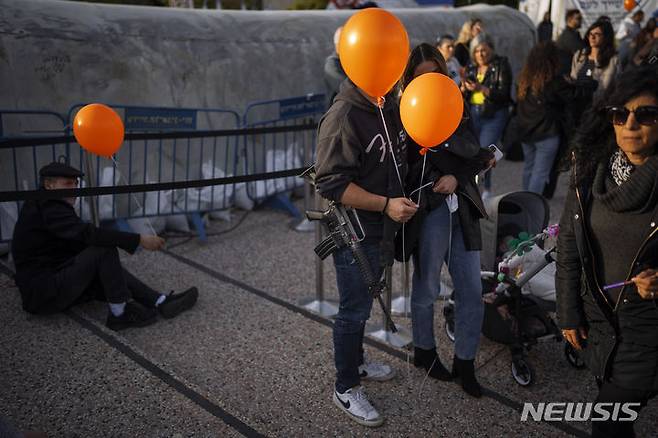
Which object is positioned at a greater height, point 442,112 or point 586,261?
point 442,112

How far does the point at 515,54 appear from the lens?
1117 centimetres

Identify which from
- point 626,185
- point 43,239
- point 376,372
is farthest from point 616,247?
point 43,239

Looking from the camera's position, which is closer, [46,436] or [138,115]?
[46,436]

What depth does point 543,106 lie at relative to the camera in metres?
5.95

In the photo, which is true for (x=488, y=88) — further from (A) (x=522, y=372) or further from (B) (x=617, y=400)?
(B) (x=617, y=400)

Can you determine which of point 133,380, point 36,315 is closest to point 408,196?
point 133,380

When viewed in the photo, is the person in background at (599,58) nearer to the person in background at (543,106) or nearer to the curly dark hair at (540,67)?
the person in background at (543,106)

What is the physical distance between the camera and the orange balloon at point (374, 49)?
2461 millimetres

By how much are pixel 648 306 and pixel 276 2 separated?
2589 cm

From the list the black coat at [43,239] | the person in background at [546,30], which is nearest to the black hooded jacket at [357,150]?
the black coat at [43,239]

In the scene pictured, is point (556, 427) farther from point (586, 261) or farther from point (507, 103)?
point (507, 103)

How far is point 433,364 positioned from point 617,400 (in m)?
1.29

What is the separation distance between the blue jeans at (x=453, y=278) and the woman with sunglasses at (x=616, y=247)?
739 mm
